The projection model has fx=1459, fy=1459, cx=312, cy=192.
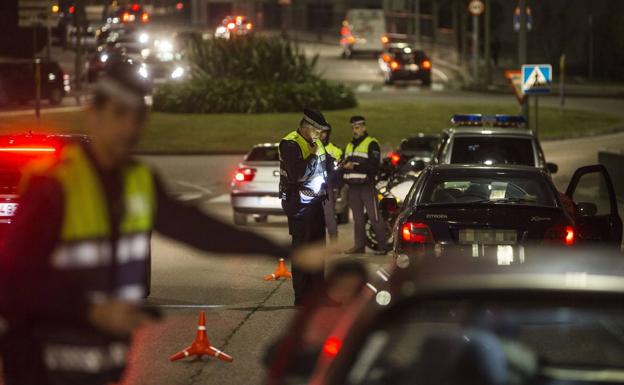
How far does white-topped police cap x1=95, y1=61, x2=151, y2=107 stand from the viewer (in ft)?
15.1

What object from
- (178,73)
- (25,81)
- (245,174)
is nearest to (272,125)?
(25,81)

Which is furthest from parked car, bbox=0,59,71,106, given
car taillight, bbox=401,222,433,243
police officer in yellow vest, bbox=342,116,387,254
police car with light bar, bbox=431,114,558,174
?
car taillight, bbox=401,222,433,243

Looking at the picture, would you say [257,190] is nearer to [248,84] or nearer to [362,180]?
[362,180]

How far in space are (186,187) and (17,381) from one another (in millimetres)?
23256

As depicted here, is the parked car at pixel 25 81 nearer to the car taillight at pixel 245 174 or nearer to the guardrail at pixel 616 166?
the guardrail at pixel 616 166

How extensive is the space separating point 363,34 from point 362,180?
65.1 metres

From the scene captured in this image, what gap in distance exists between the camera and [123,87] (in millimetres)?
4633

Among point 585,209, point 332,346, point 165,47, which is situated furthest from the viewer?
point 165,47

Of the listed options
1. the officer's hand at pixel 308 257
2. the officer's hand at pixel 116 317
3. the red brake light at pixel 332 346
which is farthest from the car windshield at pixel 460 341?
the officer's hand at pixel 308 257

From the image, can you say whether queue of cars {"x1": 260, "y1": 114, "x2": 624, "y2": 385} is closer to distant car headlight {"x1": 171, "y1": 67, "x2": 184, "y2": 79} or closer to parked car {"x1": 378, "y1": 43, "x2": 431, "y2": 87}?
distant car headlight {"x1": 171, "y1": 67, "x2": 184, "y2": 79}

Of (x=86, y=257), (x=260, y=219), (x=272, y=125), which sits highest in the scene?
(x=86, y=257)

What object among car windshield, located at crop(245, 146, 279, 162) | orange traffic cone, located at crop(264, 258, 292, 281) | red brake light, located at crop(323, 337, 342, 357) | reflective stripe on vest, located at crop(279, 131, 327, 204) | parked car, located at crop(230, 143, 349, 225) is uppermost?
red brake light, located at crop(323, 337, 342, 357)

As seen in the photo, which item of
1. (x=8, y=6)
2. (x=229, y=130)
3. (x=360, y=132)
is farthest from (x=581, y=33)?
(x=360, y=132)

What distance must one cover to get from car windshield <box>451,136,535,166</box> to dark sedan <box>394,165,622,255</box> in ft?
12.6
